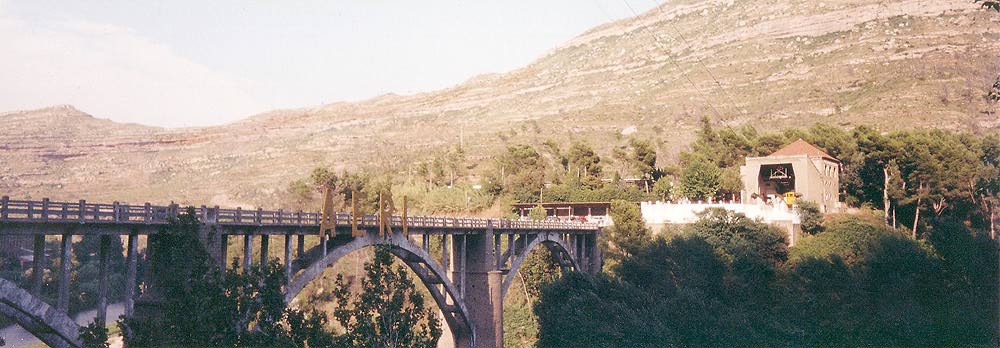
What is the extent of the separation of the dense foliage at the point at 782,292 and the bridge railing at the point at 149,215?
10.5 metres

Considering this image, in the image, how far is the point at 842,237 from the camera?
167 ft

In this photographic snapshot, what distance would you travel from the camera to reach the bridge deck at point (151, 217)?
17.5 meters

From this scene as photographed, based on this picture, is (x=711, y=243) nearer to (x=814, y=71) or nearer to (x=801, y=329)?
(x=801, y=329)

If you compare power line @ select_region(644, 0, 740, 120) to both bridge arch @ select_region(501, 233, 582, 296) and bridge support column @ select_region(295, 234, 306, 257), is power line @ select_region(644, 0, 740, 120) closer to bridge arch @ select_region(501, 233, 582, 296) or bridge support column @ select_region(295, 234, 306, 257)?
bridge arch @ select_region(501, 233, 582, 296)

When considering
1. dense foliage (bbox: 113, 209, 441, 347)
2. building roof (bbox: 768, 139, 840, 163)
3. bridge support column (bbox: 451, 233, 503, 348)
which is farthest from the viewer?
building roof (bbox: 768, 139, 840, 163)

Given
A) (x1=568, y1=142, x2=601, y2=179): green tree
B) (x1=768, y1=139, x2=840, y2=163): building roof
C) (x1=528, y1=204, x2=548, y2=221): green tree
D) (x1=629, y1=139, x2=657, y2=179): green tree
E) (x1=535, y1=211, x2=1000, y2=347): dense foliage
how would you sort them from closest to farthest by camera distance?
(x1=535, y1=211, x2=1000, y2=347): dense foliage, (x1=768, y1=139, x2=840, y2=163): building roof, (x1=528, y1=204, x2=548, y2=221): green tree, (x1=629, y1=139, x2=657, y2=179): green tree, (x1=568, y1=142, x2=601, y2=179): green tree

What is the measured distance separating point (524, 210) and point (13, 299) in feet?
179

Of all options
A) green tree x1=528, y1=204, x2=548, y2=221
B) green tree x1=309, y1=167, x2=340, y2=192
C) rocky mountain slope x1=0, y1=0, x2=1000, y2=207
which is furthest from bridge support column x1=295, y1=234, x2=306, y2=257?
rocky mountain slope x1=0, y1=0, x2=1000, y2=207

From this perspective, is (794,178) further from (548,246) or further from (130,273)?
(130,273)

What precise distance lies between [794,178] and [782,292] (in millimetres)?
14572

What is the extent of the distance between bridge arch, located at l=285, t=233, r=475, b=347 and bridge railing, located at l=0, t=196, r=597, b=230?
2.59 ft

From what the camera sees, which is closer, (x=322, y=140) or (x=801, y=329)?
(x=801, y=329)

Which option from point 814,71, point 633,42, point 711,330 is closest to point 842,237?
point 711,330

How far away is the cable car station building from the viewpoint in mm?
56469
